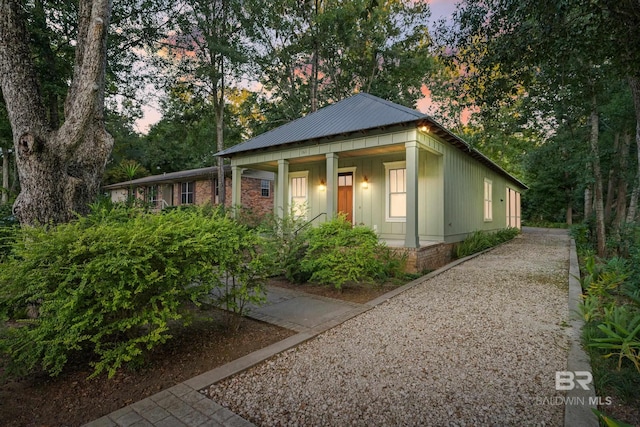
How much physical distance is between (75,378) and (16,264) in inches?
40.7

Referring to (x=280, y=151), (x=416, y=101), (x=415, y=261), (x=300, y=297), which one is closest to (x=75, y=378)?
(x=300, y=297)

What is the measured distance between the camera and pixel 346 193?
10836mm

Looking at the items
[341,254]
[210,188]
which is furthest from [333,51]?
[341,254]

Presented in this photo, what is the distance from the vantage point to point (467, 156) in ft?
35.0

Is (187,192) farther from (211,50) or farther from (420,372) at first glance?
(420,372)

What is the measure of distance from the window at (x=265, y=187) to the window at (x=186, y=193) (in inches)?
176

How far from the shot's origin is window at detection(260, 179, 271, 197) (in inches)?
659

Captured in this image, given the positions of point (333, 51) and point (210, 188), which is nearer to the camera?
point (210, 188)

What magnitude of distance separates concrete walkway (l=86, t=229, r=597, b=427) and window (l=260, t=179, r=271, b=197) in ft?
40.9

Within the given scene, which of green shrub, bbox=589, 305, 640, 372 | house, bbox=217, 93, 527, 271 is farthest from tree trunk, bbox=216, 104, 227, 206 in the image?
green shrub, bbox=589, 305, 640, 372

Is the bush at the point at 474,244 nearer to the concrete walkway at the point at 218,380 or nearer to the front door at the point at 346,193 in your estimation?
the front door at the point at 346,193

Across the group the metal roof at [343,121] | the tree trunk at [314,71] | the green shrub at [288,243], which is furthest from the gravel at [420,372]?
A: the tree trunk at [314,71]

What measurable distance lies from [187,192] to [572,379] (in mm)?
18777

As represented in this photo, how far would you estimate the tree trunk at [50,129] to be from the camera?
3.72 meters
